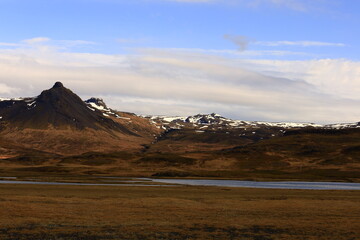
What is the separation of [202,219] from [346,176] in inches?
5193

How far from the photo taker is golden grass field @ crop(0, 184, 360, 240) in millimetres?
38938

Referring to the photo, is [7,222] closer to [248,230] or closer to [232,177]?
[248,230]

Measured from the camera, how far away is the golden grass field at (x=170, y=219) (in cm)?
3894

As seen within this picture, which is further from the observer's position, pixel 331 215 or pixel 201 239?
pixel 331 215

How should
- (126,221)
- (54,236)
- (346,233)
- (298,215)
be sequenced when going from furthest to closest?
(298,215) → (126,221) → (346,233) → (54,236)

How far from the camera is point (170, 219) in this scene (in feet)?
154

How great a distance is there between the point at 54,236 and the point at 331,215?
2829cm

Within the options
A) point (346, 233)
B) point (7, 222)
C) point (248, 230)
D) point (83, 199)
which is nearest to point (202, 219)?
point (248, 230)

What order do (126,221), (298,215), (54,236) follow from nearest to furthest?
(54,236), (126,221), (298,215)

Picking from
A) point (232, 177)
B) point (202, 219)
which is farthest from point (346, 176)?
point (202, 219)

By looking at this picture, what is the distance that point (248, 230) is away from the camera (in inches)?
1641

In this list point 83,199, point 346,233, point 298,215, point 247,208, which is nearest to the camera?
point 346,233

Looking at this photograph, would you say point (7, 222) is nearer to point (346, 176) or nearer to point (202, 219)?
point (202, 219)

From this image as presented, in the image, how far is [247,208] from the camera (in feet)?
190
